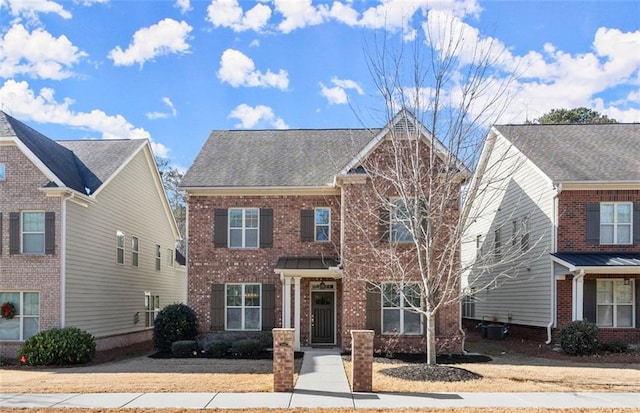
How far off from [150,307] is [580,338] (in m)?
17.4

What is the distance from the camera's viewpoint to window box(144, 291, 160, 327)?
2405cm

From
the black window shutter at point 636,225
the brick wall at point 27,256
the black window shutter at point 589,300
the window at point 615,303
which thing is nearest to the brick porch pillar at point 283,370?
the brick wall at point 27,256

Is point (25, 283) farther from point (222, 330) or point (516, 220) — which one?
point (516, 220)

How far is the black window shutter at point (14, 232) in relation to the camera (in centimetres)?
1684

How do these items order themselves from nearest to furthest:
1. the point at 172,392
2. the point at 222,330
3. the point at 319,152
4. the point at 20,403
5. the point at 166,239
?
the point at 20,403 < the point at 172,392 < the point at 222,330 < the point at 319,152 < the point at 166,239

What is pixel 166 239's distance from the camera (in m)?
→ 26.9

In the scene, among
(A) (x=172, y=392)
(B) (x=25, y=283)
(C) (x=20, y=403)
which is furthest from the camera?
(B) (x=25, y=283)

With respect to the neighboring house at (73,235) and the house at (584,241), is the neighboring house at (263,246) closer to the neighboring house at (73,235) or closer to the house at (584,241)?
the neighboring house at (73,235)

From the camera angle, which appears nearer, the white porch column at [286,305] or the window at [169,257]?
the white porch column at [286,305]

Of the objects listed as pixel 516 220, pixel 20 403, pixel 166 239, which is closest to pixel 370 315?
pixel 516 220

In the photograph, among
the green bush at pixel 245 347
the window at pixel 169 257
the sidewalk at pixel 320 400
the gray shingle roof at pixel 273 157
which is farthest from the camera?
the window at pixel 169 257

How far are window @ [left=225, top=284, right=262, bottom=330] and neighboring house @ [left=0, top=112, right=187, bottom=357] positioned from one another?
457 cm

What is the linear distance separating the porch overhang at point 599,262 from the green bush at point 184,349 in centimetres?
1196

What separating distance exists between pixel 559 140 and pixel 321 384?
48.7ft
